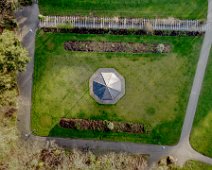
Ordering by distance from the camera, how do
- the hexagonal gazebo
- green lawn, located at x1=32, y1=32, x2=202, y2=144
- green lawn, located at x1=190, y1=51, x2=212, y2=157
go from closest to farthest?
the hexagonal gazebo < green lawn, located at x1=190, y1=51, x2=212, y2=157 < green lawn, located at x1=32, y1=32, x2=202, y2=144

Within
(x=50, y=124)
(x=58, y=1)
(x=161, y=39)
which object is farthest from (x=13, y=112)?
(x=161, y=39)

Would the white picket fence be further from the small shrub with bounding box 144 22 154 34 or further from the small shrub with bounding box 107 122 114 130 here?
the small shrub with bounding box 107 122 114 130

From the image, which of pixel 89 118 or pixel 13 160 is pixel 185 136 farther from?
pixel 13 160

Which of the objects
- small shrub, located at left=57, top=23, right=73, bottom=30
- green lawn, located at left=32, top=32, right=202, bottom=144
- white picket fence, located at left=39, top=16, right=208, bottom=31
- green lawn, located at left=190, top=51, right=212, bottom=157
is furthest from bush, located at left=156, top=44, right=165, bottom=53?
small shrub, located at left=57, top=23, right=73, bottom=30

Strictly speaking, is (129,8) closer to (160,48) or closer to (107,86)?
(160,48)

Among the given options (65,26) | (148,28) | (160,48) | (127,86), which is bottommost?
(127,86)

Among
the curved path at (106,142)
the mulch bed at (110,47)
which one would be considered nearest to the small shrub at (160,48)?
the mulch bed at (110,47)

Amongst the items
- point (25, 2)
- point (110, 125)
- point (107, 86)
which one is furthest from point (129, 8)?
point (110, 125)
